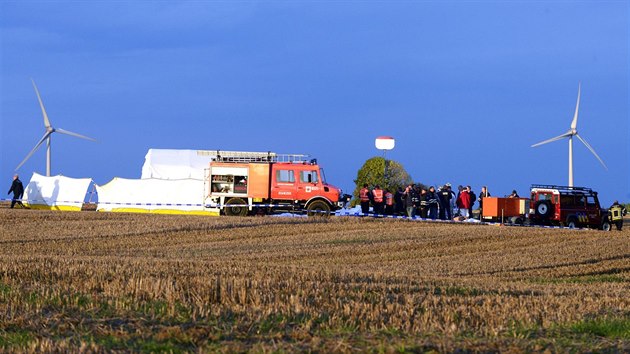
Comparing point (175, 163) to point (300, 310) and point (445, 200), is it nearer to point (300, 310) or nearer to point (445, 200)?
point (445, 200)

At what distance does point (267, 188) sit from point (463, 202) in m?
8.27

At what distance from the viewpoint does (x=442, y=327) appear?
978cm

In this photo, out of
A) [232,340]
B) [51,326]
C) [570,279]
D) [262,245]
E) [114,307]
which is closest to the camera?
[232,340]

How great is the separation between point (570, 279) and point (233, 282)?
39.2ft

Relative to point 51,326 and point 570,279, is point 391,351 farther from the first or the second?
point 570,279

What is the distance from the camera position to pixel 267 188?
141 feet

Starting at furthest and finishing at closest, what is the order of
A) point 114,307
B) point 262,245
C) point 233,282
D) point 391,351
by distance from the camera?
point 262,245, point 233,282, point 114,307, point 391,351

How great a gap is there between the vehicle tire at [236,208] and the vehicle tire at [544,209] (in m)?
12.1

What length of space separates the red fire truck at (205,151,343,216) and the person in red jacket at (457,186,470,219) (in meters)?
5.08

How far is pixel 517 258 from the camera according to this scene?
2684cm

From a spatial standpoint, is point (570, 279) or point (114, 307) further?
point (570, 279)

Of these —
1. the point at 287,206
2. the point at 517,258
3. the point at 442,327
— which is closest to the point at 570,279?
the point at 517,258

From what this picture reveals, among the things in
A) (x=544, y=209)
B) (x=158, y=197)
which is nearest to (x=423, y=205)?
(x=544, y=209)

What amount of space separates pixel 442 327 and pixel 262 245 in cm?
2084
